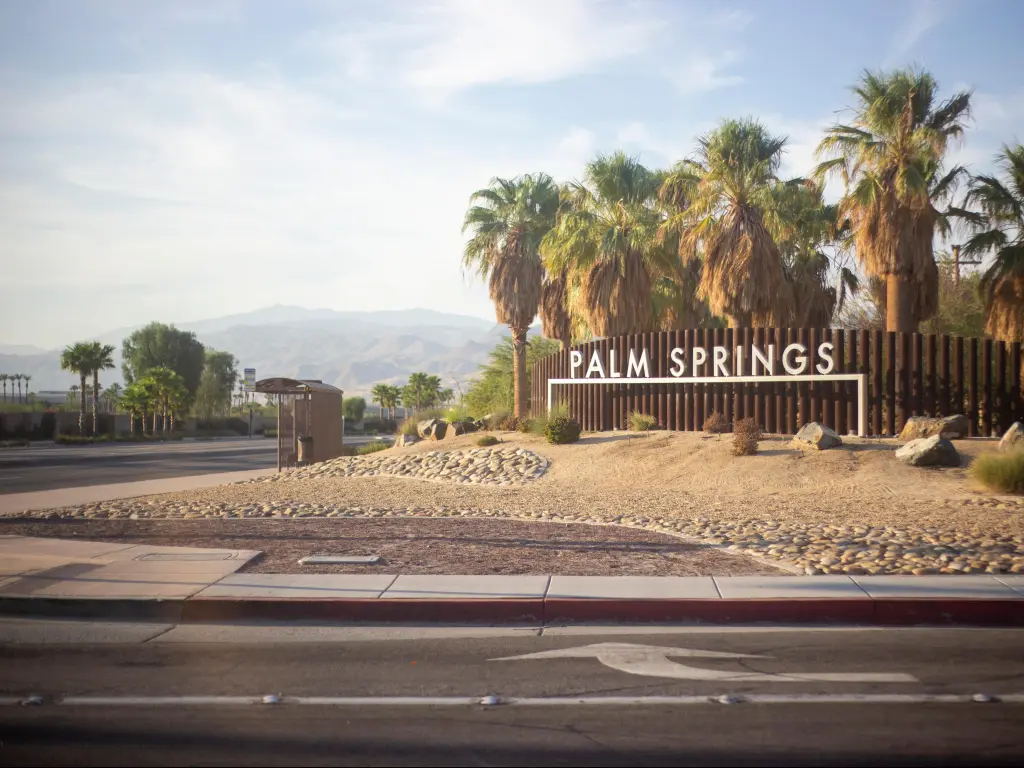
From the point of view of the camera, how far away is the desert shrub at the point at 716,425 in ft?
70.0

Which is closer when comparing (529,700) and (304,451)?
(529,700)

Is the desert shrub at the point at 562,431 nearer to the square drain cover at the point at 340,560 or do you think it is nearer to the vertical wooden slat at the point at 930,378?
the vertical wooden slat at the point at 930,378

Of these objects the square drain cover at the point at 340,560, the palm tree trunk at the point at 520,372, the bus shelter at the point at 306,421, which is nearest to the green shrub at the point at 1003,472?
the square drain cover at the point at 340,560

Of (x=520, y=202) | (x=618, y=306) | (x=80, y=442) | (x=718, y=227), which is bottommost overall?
(x=80, y=442)

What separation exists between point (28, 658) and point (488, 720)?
12.6ft

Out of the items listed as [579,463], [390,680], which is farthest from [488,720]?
[579,463]

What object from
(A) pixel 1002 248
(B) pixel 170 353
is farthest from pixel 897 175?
(B) pixel 170 353

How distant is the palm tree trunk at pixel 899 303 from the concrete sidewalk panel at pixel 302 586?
19094 millimetres

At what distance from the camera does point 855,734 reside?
5.03 metres

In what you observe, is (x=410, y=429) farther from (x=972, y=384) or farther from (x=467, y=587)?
(x=467, y=587)

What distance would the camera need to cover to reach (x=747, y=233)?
79.5 feet

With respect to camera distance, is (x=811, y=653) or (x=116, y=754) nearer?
(x=116, y=754)

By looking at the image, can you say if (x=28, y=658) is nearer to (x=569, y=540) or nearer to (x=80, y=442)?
(x=569, y=540)

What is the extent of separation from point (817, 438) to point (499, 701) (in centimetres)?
1425
